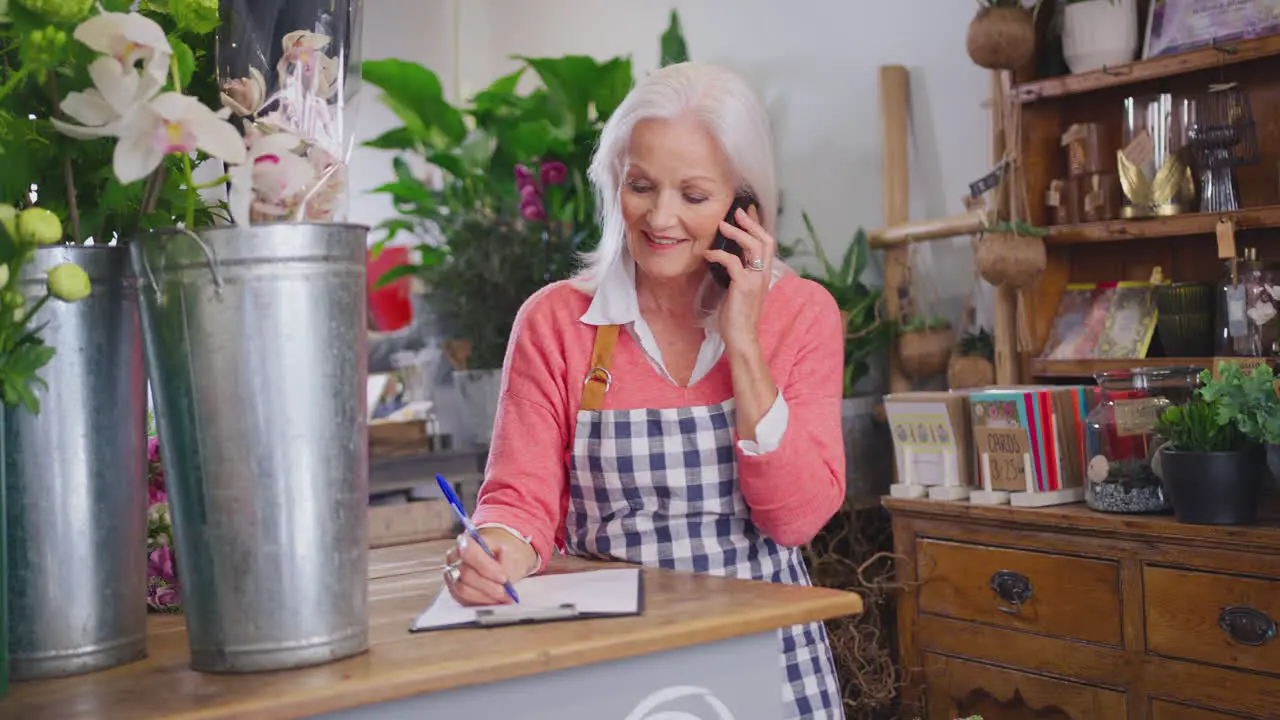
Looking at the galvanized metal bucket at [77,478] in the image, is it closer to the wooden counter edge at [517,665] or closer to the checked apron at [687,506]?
the wooden counter edge at [517,665]

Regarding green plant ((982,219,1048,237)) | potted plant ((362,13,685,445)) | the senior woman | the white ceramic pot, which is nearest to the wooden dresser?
green plant ((982,219,1048,237))

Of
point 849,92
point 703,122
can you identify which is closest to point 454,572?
point 703,122

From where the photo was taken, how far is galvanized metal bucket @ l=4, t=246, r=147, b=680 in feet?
3.58

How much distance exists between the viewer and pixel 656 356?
2.01 m

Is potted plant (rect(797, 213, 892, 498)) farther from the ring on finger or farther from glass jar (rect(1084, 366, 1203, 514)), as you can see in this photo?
the ring on finger

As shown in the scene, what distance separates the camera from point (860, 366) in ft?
12.3

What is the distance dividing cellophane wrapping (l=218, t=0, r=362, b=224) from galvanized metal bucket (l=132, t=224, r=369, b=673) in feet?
0.26

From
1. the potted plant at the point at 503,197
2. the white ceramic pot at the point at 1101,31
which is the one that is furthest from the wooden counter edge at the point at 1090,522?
the potted plant at the point at 503,197

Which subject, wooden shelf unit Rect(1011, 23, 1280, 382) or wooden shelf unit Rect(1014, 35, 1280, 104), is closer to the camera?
wooden shelf unit Rect(1014, 35, 1280, 104)

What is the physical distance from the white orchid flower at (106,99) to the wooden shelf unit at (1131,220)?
236cm

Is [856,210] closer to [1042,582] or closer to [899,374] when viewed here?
[899,374]

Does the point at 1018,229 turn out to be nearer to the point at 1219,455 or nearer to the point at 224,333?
the point at 1219,455

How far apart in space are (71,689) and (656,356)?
1.07 meters

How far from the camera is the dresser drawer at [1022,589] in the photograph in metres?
2.68
